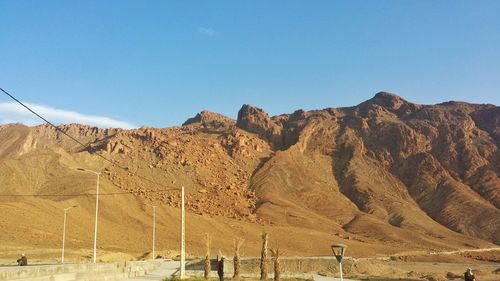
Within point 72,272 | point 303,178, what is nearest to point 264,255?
point 72,272

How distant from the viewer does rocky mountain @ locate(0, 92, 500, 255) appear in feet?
397

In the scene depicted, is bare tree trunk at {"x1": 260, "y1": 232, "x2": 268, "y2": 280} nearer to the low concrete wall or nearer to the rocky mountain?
the low concrete wall

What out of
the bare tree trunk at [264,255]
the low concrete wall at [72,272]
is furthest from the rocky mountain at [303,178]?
the low concrete wall at [72,272]

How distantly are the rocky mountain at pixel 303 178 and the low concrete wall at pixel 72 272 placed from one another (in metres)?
57.3

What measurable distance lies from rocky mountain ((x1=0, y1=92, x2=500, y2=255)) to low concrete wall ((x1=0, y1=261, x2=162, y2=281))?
5728cm

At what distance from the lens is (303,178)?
161 meters

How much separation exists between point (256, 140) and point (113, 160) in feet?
179

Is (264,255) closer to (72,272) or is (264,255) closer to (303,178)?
(72,272)

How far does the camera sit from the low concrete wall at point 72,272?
20672 millimetres

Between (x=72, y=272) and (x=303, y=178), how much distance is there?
137 metres

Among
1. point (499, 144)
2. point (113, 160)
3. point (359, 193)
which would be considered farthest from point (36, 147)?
point (499, 144)

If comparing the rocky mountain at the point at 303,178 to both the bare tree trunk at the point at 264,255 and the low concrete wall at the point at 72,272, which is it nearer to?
the bare tree trunk at the point at 264,255

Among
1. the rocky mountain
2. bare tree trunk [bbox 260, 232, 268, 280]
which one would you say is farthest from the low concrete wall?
the rocky mountain

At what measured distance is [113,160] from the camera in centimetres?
14238
